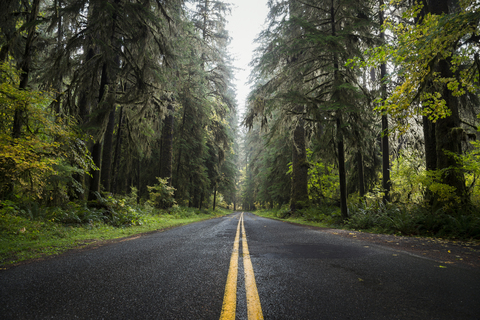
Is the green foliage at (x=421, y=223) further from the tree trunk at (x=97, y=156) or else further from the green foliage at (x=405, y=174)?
the tree trunk at (x=97, y=156)

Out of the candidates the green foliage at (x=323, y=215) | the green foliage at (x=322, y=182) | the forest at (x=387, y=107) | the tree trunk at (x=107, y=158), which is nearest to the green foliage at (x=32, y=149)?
the tree trunk at (x=107, y=158)

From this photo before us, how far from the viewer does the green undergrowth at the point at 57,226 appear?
4.70m

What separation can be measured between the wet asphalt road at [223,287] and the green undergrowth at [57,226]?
1.20 m

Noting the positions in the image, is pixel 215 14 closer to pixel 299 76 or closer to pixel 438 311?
pixel 299 76

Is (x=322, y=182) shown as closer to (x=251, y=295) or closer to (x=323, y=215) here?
(x=323, y=215)

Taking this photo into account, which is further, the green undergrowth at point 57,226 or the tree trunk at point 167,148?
the tree trunk at point 167,148

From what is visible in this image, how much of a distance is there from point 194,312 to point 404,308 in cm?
202

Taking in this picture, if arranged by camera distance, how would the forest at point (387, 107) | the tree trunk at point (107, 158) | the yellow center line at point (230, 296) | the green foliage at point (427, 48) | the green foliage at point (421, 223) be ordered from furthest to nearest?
the tree trunk at point (107, 158)
the forest at point (387, 107)
the green foliage at point (421, 223)
the green foliage at point (427, 48)
the yellow center line at point (230, 296)

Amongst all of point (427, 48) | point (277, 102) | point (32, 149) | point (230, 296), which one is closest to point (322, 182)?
point (277, 102)

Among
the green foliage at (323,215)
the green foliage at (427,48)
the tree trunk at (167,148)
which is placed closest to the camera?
the green foliage at (427,48)

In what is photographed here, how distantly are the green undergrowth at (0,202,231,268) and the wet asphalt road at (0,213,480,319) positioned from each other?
1.20m

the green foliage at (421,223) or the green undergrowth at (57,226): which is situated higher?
the green foliage at (421,223)

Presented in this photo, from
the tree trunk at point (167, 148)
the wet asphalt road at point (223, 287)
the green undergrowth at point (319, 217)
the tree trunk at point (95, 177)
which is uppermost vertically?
the tree trunk at point (167, 148)

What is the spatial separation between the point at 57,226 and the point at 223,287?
7.29m
